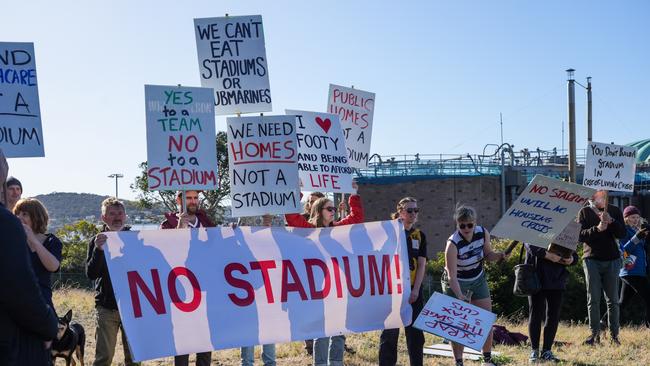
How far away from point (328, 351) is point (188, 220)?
72.3 inches

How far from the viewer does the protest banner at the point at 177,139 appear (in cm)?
715

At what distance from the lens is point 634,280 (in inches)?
420

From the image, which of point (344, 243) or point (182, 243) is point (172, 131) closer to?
point (182, 243)

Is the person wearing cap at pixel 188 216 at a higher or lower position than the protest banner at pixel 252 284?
higher

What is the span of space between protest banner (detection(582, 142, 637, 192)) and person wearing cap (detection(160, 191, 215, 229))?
5182mm

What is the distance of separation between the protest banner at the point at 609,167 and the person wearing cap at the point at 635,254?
43 centimetres

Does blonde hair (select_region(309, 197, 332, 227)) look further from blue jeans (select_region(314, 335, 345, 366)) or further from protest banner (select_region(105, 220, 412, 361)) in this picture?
blue jeans (select_region(314, 335, 345, 366))

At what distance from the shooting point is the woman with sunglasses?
765 cm

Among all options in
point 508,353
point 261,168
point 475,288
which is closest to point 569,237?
point 475,288

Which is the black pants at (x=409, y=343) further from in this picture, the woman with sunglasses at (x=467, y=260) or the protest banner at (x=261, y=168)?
the protest banner at (x=261, y=168)

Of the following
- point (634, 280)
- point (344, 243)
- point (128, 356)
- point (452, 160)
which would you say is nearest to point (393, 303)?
point (344, 243)

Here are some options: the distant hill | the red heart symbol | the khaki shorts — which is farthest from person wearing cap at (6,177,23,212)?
the distant hill

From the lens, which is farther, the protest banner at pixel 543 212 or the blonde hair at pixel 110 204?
the protest banner at pixel 543 212

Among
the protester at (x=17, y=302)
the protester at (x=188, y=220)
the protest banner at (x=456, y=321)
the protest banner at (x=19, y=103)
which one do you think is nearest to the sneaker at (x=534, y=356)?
the protest banner at (x=456, y=321)
